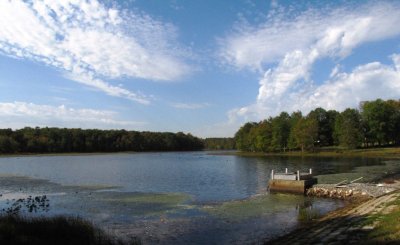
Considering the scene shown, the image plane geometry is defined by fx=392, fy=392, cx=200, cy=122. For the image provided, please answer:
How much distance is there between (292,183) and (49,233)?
2802 cm

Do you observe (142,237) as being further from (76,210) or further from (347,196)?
(347,196)

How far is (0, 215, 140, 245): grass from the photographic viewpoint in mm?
15484

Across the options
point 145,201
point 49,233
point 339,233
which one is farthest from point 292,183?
point 49,233

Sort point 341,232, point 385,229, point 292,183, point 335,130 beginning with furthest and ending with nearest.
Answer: point 335,130
point 292,183
point 341,232
point 385,229

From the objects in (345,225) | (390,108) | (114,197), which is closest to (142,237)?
(345,225)

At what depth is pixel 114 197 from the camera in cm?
3828

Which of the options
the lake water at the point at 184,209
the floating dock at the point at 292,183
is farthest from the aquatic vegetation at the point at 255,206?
Answer: the floating dock at the point at 292,183

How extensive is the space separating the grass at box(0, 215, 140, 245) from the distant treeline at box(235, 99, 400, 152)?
382 ft

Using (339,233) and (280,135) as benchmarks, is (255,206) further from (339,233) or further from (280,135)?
(280,135)

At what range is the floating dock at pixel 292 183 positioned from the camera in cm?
3928

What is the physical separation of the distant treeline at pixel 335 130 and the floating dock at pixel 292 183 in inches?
3521

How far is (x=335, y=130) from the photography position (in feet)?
458

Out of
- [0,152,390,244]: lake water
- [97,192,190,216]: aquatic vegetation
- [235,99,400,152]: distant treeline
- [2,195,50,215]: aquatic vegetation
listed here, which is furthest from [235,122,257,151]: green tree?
[2,195,50,215]: aquatic vegetation

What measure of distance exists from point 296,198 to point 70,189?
2544 centimetres
